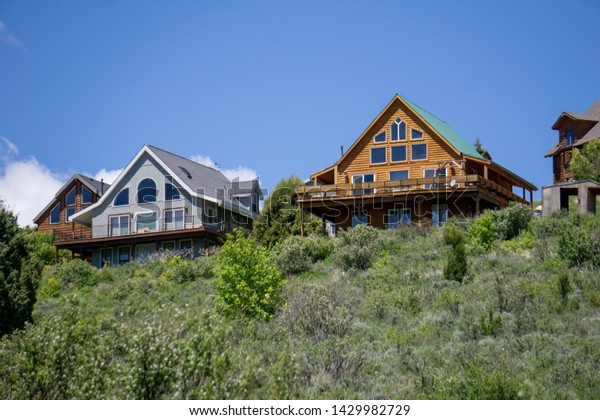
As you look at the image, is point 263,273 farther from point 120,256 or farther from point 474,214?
point 120,256

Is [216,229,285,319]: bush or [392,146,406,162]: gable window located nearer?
[216,229,285,319]: bush

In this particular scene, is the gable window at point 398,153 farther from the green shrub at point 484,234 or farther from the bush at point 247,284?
the bush at point 247,284

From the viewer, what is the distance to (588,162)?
48719 mm

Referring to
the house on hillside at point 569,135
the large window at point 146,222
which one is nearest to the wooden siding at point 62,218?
the large window at point 146,222

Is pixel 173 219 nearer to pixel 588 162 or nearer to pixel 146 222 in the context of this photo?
pixel 146 222

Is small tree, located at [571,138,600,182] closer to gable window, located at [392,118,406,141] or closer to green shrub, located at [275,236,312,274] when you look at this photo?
gable window, located at [392,118,406,141]

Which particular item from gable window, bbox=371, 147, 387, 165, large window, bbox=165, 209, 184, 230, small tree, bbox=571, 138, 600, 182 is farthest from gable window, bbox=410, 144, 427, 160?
large window, bbox=165, 209, 184, 230

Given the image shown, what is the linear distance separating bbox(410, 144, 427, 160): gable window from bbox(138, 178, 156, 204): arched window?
15639mm

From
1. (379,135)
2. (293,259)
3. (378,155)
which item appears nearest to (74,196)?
(378,155)

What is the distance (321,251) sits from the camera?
129ft

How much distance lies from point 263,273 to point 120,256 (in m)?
23.2

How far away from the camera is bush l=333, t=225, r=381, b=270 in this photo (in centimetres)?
3594

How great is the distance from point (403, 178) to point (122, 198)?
57.0 feet

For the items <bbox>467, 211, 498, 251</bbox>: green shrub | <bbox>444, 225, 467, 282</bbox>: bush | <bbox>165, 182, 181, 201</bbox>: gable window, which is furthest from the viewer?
<bbox>165, 182, 181, 201</bbox>: gable window
